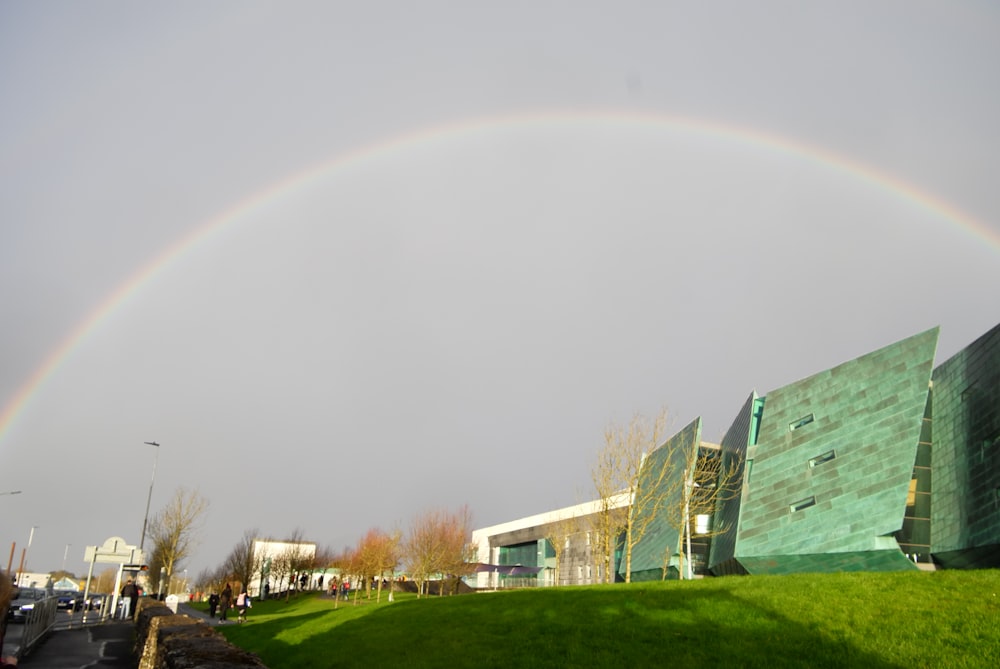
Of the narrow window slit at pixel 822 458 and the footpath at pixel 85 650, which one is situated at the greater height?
the narrow window slit at pixel 822 458

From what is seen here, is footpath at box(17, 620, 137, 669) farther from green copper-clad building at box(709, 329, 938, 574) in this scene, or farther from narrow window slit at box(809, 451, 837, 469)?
narrow window slit at box(809, 451, 837, 469)

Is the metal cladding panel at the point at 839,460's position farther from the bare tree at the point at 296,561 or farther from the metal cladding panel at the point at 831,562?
the bare tree at the point at 296,561

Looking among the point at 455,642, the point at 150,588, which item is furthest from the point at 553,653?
the point at 150,588

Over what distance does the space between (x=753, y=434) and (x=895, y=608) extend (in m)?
31.3

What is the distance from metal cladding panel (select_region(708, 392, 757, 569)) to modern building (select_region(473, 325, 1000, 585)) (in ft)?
0.63

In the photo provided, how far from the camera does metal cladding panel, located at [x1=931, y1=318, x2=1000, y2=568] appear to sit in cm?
3094

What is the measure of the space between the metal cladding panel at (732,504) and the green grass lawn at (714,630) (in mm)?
22692

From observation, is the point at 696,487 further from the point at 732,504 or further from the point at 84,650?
the point at 84,650

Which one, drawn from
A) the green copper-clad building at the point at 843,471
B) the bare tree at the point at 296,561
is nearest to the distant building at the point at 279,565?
the bare tree at the point at 296,561

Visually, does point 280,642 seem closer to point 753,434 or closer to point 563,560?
point 753,434

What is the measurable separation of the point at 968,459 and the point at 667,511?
68.8ft

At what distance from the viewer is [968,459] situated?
110ft

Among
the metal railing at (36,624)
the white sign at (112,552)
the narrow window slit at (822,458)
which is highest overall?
the narrow window slit at (822,458)

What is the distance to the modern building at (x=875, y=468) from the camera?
32.8 m
